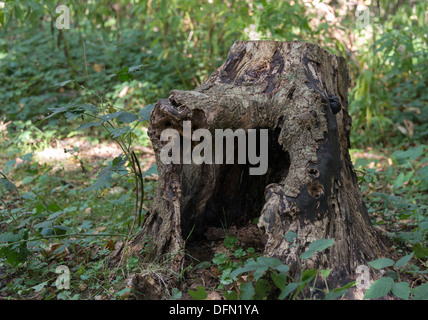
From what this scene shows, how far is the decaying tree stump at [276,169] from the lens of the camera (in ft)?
6.50

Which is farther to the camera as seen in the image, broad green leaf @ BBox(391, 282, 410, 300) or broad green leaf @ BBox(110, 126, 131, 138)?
broad green leaf @ BBox(110, 126, 131, 138)

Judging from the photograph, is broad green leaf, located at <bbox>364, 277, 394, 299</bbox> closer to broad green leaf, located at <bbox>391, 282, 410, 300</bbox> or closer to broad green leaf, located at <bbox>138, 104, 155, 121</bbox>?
broad green leaf, located at <bbox>391, 282, 410, 300</bbox>

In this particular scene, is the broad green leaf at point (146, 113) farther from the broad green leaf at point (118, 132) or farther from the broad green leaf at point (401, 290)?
the broad green leaf at point (401, 290)

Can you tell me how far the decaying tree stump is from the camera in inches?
78.0

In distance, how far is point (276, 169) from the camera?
2660 mm

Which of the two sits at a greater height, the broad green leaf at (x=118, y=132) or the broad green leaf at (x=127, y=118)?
the broad green leaf at (x=127, y=118)

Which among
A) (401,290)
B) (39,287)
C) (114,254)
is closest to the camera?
(401,290)

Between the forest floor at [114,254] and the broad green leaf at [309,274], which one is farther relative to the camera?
the forest floor at [114,254]

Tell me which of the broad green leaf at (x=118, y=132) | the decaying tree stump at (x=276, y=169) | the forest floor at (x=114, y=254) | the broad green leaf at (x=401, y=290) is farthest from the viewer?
the broad green leaf at (x=118, y=132)

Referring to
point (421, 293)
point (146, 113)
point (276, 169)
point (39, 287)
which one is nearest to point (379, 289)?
point (421, 293)

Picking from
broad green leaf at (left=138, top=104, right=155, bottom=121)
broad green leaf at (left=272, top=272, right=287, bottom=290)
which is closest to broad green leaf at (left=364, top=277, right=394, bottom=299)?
broad green leaf at (left=272, top=272, right=287, bottom=290)

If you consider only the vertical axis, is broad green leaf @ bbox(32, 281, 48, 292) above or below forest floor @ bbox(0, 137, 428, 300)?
below

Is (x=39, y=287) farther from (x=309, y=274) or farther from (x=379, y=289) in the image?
(x=379, y=289)

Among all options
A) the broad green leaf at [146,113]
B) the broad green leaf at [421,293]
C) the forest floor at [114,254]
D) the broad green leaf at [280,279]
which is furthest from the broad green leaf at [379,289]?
the broad green leaf at [146,113]
